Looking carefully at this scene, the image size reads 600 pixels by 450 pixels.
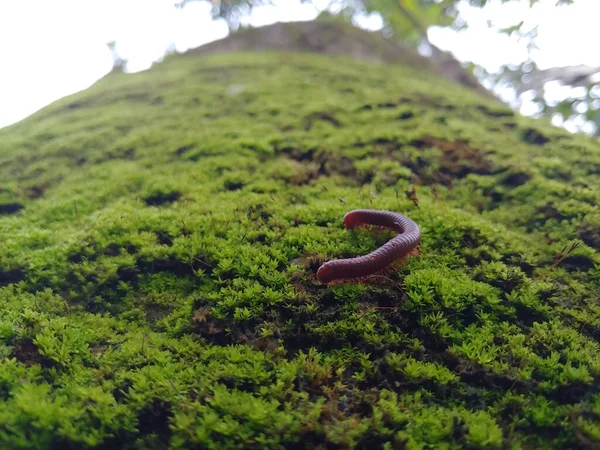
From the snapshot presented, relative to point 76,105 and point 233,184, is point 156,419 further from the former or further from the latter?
point 76,105

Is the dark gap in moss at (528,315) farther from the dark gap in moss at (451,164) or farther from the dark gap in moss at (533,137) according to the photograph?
the dark gap in moss at (533,137)

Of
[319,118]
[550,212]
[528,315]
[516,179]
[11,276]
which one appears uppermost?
[319,118]

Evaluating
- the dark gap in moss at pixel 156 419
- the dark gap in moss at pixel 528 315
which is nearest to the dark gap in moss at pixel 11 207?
the dark gap in moss at pixel 156 419

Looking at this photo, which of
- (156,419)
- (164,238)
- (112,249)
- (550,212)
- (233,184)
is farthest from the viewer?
(233,184)

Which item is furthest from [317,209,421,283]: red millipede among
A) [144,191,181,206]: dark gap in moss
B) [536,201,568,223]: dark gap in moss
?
[144,191,181,206]: dark gap in moss

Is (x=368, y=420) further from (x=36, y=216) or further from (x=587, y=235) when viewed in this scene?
(x=36, y=216)

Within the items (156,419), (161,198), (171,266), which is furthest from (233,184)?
(156,419)

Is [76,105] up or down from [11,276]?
up

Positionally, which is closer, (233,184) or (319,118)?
(233,184)

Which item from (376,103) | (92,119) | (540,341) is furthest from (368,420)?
(92,119)
